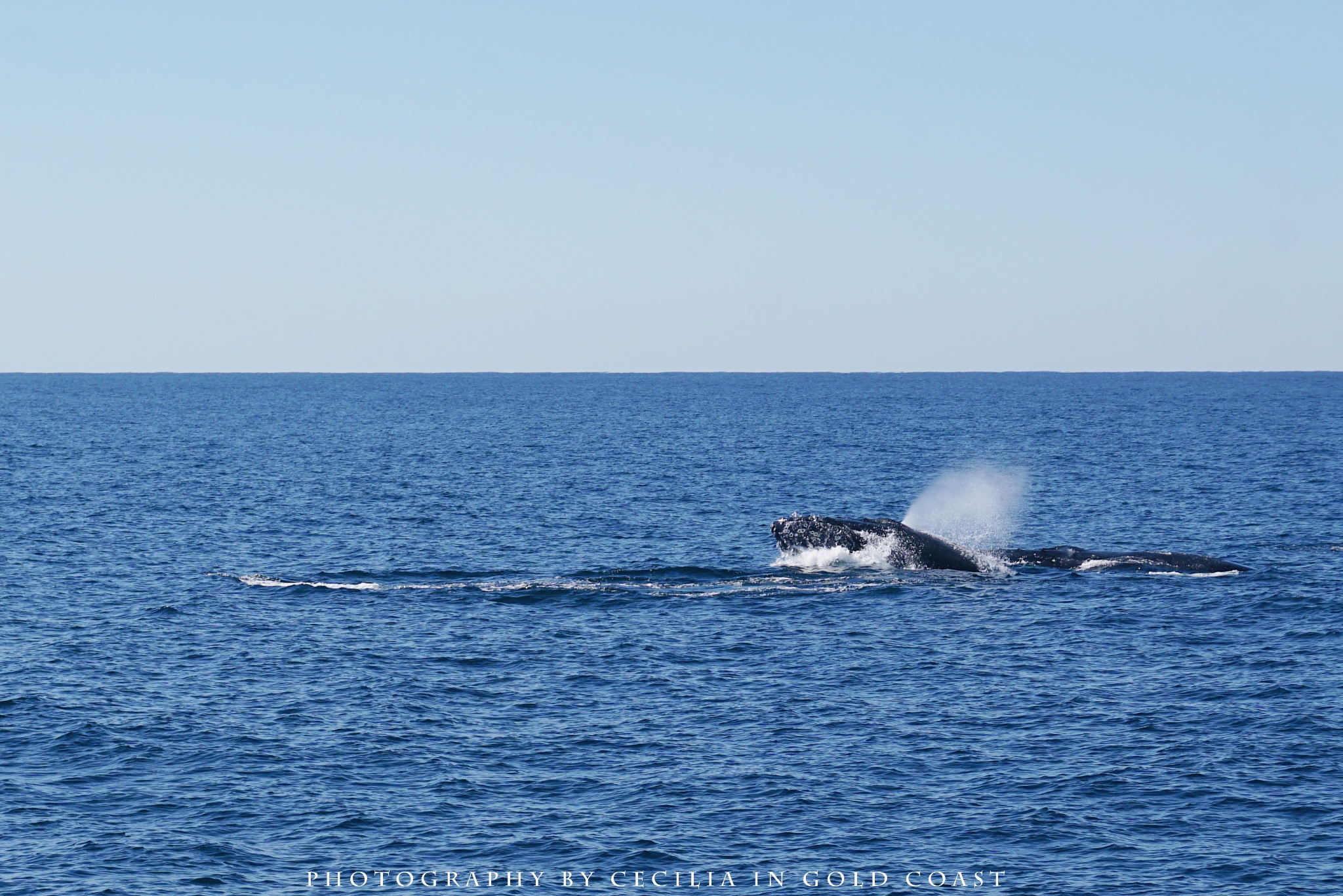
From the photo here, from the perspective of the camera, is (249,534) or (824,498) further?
(824,498)

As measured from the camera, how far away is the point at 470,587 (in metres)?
55.7

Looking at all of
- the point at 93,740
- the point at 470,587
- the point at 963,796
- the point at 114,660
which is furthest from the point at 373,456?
the point at 963,796

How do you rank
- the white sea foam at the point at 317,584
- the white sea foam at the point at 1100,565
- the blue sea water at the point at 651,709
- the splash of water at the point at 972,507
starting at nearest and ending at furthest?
the blue sea water at the point at 651,709
the white sea foam at the point at 317,584
the white sea foam at the point at 1100,565
the splash of water at the point at 972,507

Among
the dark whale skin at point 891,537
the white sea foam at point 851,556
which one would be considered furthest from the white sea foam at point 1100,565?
the white sea foam at point 851,556

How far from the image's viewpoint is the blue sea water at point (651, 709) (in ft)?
91.5

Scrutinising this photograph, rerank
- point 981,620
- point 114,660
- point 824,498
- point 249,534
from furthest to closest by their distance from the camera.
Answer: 1. point 824,498
2. point 249,534
3. point 981,620
4. point 114,660

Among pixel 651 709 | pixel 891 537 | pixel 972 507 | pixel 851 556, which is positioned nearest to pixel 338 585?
pixel 851 556

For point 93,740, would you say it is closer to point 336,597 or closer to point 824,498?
point 336,597

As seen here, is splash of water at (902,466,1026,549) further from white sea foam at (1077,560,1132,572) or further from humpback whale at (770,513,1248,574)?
white sea foam at (1077,560,1132,572)

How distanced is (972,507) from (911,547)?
45.9 metres

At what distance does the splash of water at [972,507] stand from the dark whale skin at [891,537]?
4.38 metres

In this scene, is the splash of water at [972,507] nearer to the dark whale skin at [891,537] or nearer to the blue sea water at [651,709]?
the blue sea water at [651,709]

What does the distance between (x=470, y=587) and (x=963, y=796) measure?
1127 inches

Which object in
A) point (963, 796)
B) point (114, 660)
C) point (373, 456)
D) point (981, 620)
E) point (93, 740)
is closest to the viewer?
point (963, 796)
